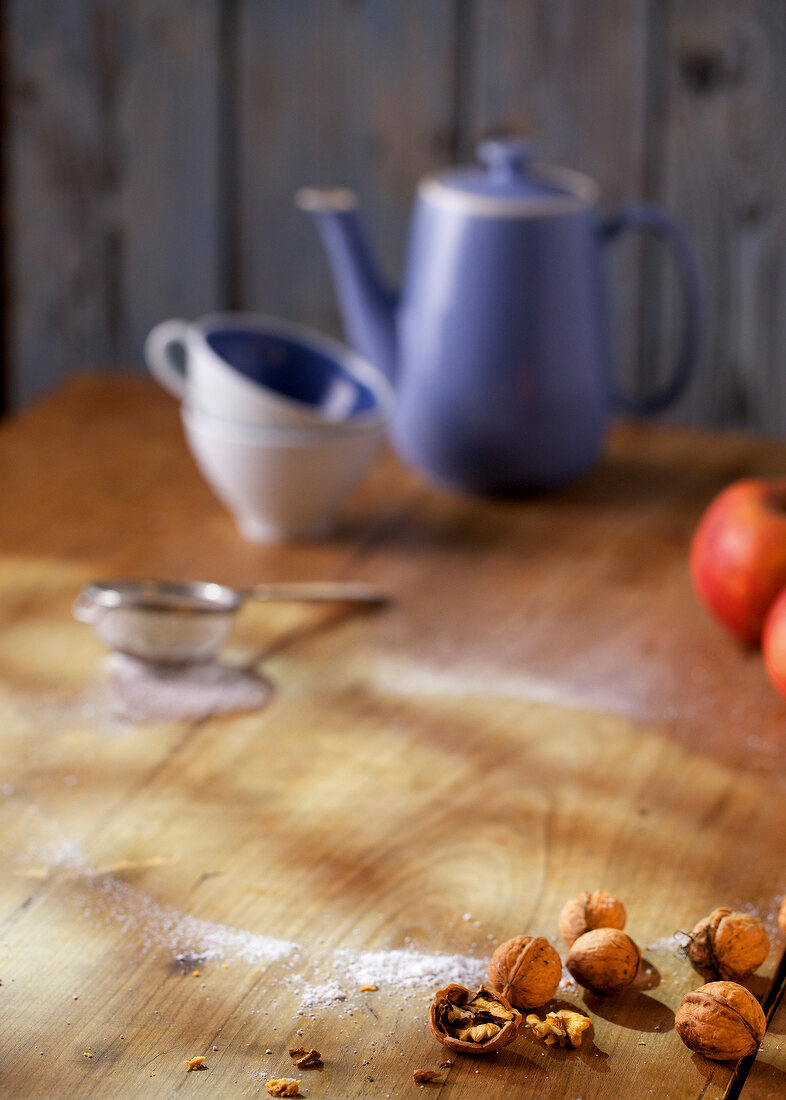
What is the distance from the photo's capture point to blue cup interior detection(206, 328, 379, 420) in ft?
3.84

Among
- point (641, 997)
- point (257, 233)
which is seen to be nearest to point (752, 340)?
point (257, 233)

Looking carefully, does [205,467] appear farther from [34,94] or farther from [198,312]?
[34,94]

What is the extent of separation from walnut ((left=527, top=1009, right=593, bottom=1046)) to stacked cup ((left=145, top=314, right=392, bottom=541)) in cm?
56

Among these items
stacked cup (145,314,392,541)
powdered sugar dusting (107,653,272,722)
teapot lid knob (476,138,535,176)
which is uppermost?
teapot lid knob (476,138,535,176)

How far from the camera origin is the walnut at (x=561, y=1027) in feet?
1.85

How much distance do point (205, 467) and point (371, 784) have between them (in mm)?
418

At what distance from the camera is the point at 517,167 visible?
3.81ft

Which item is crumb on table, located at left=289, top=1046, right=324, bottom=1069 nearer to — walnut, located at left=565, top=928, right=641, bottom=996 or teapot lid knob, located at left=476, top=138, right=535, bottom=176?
walnut, located at left=565, top=928, right=641, bottom=996

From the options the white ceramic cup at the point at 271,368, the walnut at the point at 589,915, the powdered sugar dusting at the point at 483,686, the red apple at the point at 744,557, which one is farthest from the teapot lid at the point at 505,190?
the walnut at the point at 589,915

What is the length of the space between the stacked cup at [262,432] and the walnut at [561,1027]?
0.56m

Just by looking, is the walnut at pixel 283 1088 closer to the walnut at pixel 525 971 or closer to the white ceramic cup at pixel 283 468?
the walnut at pixel 525 971

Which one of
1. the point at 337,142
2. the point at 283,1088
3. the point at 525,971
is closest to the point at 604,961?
the point at 525,971

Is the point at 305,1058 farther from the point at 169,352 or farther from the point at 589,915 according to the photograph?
the point at 169,352

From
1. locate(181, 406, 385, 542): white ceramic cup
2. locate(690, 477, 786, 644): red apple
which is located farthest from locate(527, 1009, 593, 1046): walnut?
locate(181, 406, 385, 542): white ceramic cup
